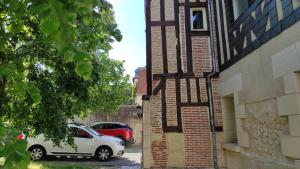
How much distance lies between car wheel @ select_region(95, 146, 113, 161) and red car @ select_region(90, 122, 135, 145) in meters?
4.18

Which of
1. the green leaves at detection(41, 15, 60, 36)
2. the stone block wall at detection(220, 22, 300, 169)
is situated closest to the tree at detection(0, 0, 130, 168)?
the green leaves at detection(41, 15, 60, 36)

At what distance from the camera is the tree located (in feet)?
5.08

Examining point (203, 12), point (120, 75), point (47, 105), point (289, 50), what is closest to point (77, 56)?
point (289, 50)

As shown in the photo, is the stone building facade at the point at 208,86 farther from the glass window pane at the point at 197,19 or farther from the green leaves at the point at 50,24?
the green leaves at the point at 50,24

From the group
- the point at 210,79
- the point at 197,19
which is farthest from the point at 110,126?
the point at 210,79

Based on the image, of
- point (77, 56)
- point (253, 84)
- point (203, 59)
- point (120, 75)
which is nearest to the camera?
point (77, 56)

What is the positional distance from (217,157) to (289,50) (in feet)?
13.4

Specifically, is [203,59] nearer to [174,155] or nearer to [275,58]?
[174,155]

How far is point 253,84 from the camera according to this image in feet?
18.6

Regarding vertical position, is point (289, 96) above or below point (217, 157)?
above

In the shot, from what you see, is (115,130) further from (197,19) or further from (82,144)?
(197,19)

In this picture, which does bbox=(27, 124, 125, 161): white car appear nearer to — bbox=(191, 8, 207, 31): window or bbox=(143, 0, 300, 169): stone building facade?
bbox=(143, 0, 300, 169): stone building facade

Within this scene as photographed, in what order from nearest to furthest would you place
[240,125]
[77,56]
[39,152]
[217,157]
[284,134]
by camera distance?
1. [77,56]
2. [284,134]
3. [240,125]
4. [217,157]
5. [39,152]

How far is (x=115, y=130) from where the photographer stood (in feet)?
48.9
